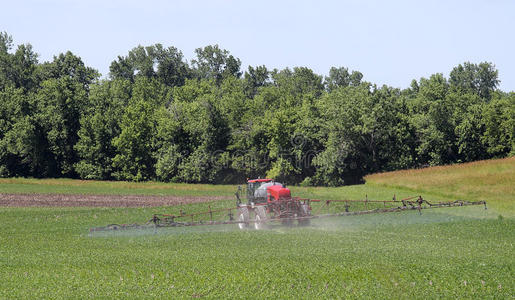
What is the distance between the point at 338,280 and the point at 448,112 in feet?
279

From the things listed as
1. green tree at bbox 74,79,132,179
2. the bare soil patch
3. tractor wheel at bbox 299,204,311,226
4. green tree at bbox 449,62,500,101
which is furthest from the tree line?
green tree at bbox 449,62,500,101

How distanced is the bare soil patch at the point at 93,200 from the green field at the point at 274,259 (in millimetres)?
15141

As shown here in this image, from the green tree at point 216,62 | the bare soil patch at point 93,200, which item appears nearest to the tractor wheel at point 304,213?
the bare soil patch at point 93,200

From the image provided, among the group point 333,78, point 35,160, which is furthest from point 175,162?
point 333,78

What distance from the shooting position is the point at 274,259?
2439cm

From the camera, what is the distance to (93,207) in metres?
60.8

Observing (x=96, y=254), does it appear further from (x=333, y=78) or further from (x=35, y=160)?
(x=333, y=78)

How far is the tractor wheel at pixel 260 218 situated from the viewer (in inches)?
1464

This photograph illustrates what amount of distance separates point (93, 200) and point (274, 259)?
4636 centimetres

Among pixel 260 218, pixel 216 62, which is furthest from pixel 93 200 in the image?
pixel 216 62

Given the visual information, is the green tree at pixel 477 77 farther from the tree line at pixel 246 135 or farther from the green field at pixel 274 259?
the green field at pixel 274 259

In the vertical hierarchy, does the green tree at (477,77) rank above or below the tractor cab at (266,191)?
above

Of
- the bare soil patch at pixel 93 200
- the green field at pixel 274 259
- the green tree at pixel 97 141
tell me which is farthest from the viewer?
the green tree at pixel 97 141

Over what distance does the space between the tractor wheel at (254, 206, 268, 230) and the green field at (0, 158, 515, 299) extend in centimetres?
93
